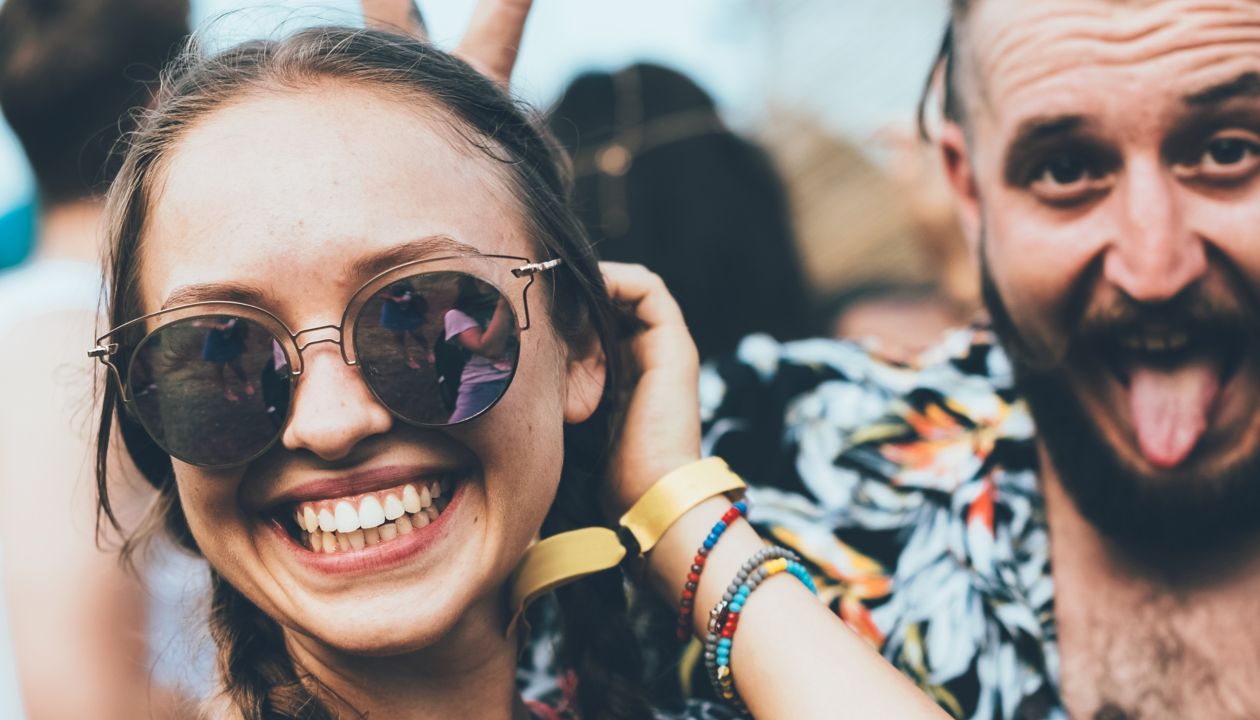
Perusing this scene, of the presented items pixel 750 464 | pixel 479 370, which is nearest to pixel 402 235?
pixel 479 370

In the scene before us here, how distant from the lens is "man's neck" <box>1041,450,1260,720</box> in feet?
7.59

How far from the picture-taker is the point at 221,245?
66.5 inches

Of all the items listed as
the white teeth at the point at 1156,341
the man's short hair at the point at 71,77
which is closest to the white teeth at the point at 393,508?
the white teeth at the point at 1156,341

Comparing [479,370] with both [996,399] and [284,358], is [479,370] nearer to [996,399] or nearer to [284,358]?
[284,358]

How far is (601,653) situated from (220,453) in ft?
2.68

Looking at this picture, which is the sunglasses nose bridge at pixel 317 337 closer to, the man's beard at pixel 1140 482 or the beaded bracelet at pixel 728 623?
the beaded bracelet at pixel 728 623

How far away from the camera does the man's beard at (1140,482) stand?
234cm

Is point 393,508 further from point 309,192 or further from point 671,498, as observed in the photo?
point 671,498

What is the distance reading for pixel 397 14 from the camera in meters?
2.40

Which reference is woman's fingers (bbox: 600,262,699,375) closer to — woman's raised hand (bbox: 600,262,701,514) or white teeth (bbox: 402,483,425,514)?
woman's raised hand (bbox: 600,262,701,514)

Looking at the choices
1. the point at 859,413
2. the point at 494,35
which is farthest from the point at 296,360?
the point at 859,413

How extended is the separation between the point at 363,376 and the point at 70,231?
1.55 meters

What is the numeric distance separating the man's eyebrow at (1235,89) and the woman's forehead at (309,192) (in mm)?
1352

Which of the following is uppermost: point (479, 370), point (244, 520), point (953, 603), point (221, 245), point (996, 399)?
point (221, 245)
